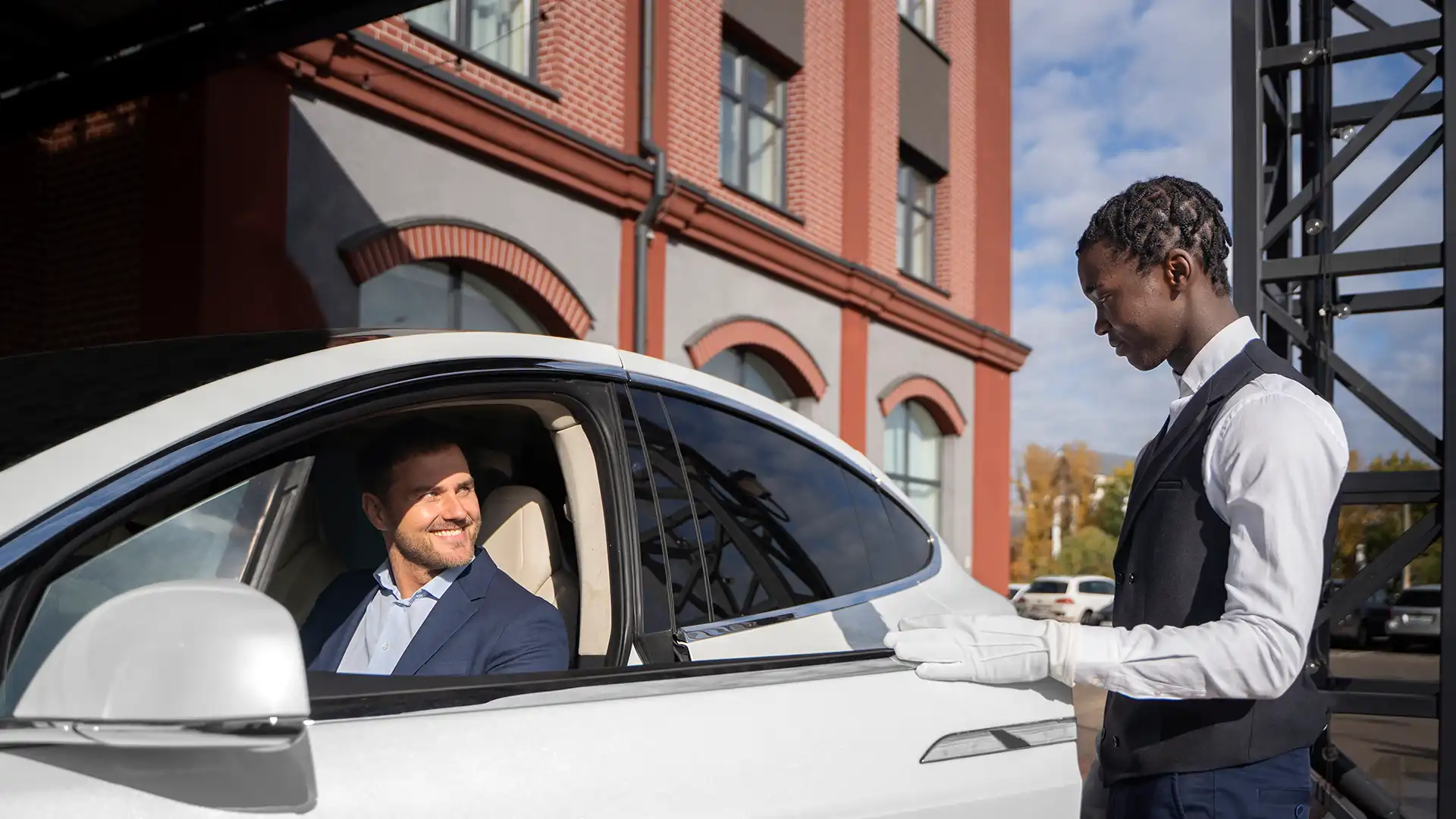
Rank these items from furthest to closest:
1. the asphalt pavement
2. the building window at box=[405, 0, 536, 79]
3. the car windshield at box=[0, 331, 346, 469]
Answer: the building window at box=[405, 0, 536, 79] < the asphalt pavement < the car windshield at box=[0, 331, 346, 469]

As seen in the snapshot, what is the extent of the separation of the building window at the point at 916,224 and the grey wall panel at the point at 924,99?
0.36m

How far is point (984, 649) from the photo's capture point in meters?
2.10

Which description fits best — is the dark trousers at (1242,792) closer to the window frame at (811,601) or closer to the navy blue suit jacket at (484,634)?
the window frame at (811,601)

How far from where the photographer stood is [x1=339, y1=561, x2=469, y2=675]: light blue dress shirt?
2.37 metres

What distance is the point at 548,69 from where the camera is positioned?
10.5m

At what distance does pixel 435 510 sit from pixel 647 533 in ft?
1.65

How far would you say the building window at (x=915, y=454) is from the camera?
53.7 feet

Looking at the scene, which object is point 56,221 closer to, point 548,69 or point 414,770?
point 548,69

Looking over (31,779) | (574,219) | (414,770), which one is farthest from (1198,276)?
(574,219)

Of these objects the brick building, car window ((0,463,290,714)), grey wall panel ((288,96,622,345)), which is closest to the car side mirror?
car window ((0,463,290,714))

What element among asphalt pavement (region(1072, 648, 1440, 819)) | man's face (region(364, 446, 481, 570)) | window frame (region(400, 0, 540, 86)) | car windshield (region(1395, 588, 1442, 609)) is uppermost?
window frame (region(400, 0, 540, 86))

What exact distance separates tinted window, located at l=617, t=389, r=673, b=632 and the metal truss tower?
3976 millimetres

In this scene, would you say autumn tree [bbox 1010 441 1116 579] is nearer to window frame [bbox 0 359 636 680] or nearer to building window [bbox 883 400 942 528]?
building window [bbox 883 400 942 528]

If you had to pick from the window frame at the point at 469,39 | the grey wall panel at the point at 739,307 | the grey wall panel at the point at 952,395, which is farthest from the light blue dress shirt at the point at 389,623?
the grey wall panel at the point at 952,395
